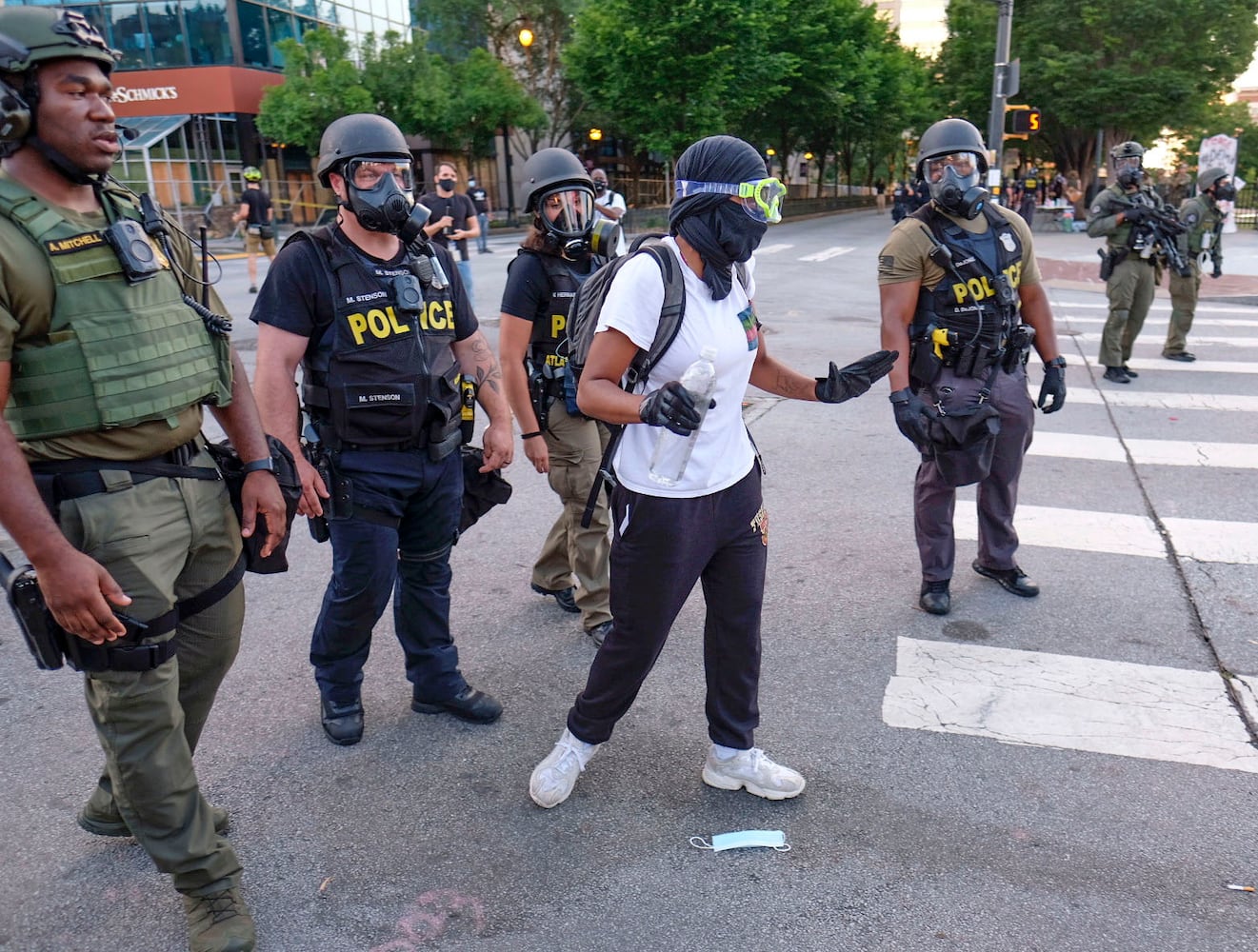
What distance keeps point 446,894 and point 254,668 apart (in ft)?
5.73

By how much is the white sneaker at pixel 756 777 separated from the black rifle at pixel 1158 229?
771cm

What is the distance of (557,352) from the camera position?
4215 mm

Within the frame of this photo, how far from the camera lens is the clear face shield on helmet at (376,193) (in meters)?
3.22

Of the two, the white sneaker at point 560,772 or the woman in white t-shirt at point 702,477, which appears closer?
the woman in white t-shirt at point 702,477

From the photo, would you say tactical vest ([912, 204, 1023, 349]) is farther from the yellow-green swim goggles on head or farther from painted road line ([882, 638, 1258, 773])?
the yellow-green swim goggles on head

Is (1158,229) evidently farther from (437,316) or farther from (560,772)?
(560,772)

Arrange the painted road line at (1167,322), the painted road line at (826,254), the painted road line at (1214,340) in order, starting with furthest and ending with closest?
the painted road line at (826,254) → the painted road line at (1167,322) → the painted road line at (1214,340)

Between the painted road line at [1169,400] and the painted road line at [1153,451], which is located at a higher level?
the painted road line at [1153,451]

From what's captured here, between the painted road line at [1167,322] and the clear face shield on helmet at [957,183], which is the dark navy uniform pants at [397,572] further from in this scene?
the painted road line at [1167,322]

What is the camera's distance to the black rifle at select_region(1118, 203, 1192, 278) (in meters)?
8.98

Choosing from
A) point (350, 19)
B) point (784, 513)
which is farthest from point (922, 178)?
point (350, 19)

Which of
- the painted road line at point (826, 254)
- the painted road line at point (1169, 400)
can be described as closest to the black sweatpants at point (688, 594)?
the painted road line at point (1169, 400)

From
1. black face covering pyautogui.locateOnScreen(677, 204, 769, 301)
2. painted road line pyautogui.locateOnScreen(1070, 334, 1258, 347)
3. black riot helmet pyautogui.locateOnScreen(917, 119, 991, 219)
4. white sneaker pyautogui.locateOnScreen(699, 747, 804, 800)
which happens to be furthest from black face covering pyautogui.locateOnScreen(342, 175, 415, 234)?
painted road line pyautogui.locateOnScreen(1070, 334, 1258, 347)

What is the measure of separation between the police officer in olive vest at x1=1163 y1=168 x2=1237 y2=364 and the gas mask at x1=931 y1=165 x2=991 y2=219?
259 inches
